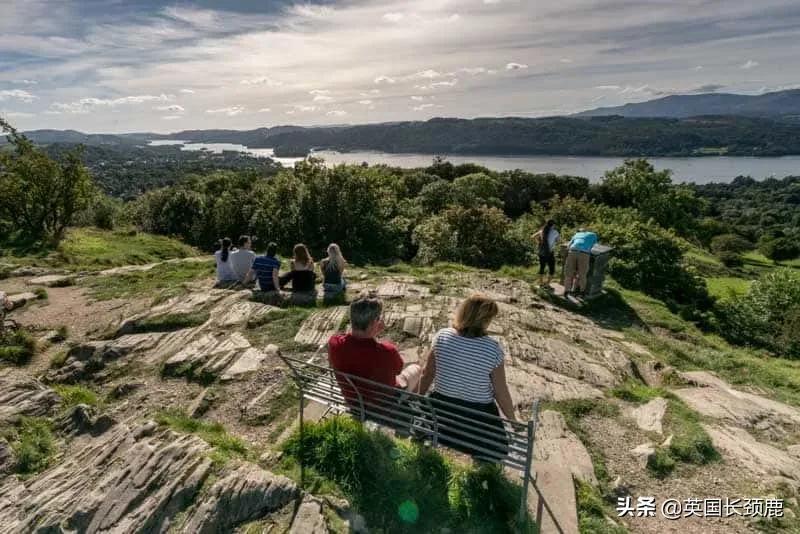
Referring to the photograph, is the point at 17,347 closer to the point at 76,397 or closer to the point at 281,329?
the point at 76,397

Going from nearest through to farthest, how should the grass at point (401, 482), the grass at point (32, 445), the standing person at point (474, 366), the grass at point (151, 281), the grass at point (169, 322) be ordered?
1. the grass at point (401, 482)
2. the standing person at point (474, 366)
3. the grass at point (32, 445)
4. the grass at point (169, 322)
5. the grass at point (151, 281)

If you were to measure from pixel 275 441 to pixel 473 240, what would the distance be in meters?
13.9

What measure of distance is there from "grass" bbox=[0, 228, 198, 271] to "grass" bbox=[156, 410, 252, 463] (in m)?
12.0

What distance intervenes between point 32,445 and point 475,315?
203 inches

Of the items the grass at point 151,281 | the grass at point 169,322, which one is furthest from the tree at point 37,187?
the grass at point 169,322

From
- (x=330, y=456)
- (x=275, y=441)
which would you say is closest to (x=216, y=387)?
(x=275, y=441)

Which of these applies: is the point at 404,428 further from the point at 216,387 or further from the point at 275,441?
the point at 216,387

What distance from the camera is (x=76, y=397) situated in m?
6.37

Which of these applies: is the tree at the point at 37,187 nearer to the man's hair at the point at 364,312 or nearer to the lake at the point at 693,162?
the man's hair at the point at 364,312

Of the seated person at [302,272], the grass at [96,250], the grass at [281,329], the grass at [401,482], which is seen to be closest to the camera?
the grass at [401,482]

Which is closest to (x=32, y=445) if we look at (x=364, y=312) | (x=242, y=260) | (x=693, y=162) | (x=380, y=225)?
(x=364, y=312)

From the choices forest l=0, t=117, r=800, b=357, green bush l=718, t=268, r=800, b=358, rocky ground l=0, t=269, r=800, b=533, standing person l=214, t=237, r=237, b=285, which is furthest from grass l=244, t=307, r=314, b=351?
green bush l=718, t=268, r=800, b=358

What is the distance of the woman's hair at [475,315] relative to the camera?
4.55m

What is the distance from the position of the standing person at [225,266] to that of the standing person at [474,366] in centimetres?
827
